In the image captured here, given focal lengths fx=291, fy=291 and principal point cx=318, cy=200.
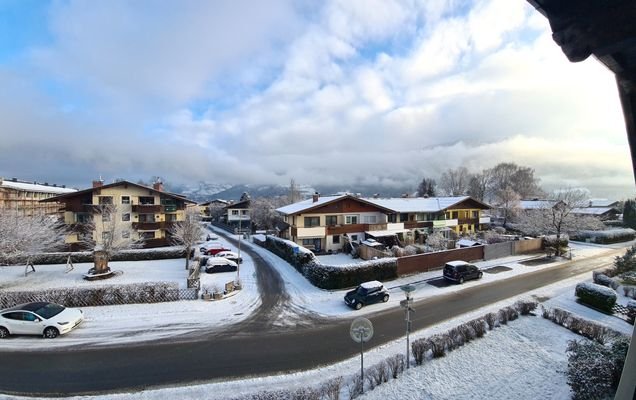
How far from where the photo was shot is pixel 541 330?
50.2 feet

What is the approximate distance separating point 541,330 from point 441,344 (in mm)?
6824

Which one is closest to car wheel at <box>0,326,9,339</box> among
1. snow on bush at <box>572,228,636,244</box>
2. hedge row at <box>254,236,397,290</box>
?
hedge row at <box>254,236,397,290</box>

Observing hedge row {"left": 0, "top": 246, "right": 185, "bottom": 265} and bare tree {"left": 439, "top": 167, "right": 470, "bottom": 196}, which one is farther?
bare tree {"left": 439, "top": 167, "right": 470, "bottom": 196}

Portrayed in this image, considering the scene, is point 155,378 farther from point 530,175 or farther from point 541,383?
point 530,175

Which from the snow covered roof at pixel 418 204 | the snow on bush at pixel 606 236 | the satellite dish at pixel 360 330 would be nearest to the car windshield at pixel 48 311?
the satellite dish at pixel 360 330

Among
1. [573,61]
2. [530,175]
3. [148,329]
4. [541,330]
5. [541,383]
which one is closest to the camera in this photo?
[573,61]

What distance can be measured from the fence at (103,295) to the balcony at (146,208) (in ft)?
68.4

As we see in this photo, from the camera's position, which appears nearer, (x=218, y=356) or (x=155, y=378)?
(x=155, y=378)

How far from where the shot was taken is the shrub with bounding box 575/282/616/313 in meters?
18.1

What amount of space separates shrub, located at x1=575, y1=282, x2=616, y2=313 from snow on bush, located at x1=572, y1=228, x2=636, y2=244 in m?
34.3

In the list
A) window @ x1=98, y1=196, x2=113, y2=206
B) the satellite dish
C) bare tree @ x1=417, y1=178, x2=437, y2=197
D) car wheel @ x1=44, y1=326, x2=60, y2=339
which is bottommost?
car wheel @ x1=44, y1=326, x2=60, y2=339

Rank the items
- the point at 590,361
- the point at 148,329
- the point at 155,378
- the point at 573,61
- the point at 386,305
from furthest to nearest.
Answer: the point at 386,305 < the point at 148,329 < the point at 155,378 < the point at 590,361 < the point at 573,61

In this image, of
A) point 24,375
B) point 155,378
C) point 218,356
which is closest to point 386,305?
point 218,356

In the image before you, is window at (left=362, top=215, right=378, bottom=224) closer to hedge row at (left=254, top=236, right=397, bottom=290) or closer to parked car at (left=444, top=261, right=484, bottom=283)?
hedge row at (left=254, top=236, right=397, bottom=290)
